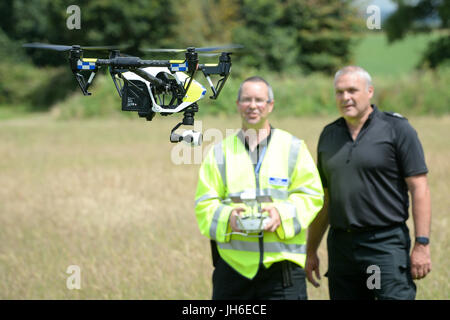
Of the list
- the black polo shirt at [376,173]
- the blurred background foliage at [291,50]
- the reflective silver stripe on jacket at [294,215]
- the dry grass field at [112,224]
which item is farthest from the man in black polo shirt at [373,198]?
the blurred background foliage at [291,50]

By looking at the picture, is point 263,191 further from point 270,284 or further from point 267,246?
point 270,284

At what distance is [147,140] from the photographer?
2972 centimetres

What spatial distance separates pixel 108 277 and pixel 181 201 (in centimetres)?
644

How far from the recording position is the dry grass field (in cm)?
883

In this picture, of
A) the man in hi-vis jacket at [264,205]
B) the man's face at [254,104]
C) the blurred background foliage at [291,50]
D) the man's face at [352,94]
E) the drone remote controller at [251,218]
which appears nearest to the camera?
the drone remote controller at [251,218]

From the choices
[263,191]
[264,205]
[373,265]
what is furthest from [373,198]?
[264,205]

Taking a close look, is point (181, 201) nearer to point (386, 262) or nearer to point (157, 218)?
point (157, 218)

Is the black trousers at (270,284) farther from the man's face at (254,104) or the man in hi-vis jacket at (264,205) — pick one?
the man's face at (254,104)

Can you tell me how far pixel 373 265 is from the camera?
5.40m

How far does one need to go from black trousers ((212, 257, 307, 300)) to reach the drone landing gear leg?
119 inches

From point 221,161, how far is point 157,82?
2.85 m

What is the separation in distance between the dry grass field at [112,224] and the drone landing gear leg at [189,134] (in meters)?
0.06

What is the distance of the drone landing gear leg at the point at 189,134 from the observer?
183 cm

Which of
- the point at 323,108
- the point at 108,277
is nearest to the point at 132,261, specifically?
the point at 108,277
